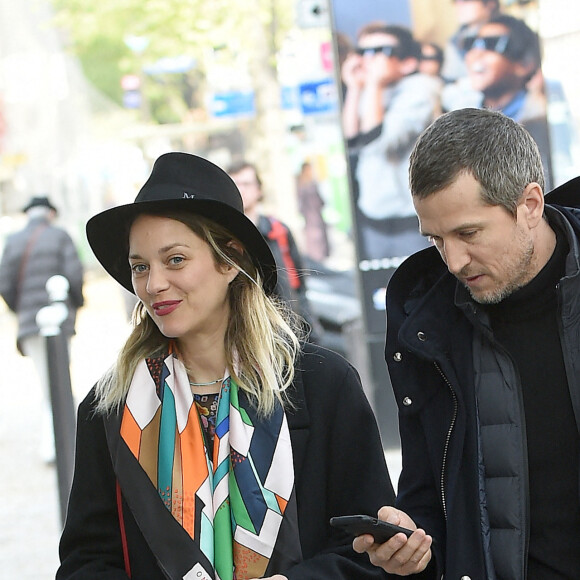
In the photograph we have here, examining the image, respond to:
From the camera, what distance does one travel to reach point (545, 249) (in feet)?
8.79

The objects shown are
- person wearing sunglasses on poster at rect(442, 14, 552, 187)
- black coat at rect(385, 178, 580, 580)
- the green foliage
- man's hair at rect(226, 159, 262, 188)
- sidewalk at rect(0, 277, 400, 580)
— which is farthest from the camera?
the green foliage

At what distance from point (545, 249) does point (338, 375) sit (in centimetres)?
67

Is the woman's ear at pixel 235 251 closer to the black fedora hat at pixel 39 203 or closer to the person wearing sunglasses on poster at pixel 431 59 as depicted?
the person wearing sunglasses on poster at pixel 431 59

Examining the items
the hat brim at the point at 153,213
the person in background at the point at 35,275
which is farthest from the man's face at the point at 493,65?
the hat brim at the point at 153,213

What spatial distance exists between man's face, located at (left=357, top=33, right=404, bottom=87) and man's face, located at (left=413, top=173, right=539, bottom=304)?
5173 millimetres

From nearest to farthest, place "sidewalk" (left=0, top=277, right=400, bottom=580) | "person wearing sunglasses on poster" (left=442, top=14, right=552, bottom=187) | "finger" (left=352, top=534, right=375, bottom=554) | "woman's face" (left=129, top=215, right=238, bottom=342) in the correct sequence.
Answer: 1. "finger" (left=352, top=534, right=375, bottom=554)
2. "woman's face" (left=129, top=215, right=238, bottom=342)
3. "sidewalk" (left=0, top=277, right=400, bottom=580)
4. "person wearing sunglasses on poster" (left=442, top=14, right=552, bottom=187)

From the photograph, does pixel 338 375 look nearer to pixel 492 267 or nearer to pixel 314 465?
pixel 314 465

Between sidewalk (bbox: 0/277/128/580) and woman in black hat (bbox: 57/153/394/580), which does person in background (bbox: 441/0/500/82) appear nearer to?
sidewalk (bbox: 0/277/128/580)

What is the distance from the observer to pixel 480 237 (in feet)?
8.52

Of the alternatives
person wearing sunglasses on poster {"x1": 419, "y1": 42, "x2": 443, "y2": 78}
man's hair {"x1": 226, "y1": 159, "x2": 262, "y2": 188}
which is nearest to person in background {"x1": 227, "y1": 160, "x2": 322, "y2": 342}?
man's hair {"x1": 226, "y1": 159, "x2": 262, "y2": 188}

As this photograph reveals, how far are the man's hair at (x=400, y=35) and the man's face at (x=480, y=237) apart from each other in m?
5.19

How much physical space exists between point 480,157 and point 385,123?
5.19 metres

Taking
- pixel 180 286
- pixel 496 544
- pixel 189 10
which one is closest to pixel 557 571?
pixel 496 544

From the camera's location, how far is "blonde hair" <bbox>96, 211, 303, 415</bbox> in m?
3.00
